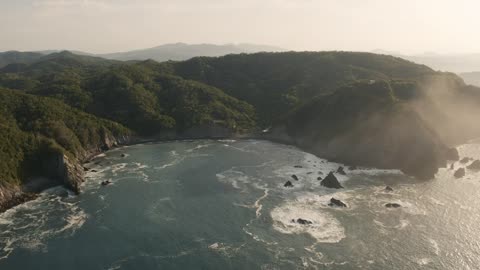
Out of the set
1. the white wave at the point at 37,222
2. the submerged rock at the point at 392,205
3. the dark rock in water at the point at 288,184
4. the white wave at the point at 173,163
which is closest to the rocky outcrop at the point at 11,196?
the white wave at the point at 37,222

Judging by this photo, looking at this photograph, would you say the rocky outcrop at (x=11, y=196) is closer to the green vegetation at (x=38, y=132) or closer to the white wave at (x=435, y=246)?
the green vegetation at (x=38, y=132)

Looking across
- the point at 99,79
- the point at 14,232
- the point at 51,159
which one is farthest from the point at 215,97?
the point at 14,232

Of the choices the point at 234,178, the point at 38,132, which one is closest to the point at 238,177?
the point at 234,178

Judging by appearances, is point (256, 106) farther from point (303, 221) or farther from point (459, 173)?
point (303, 221)

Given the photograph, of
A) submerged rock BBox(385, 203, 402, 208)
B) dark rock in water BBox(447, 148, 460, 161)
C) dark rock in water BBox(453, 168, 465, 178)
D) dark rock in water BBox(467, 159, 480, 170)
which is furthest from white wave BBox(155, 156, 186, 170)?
dark rock in water BBox(467, 159, 480, 170)

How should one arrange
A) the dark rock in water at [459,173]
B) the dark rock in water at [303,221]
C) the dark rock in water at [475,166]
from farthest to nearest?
the dark rock in water at [475,166]
the dark rock in water at [459,173]
the dark rock in water at [303,221]
